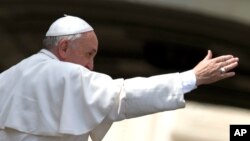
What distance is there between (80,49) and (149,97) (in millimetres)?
314

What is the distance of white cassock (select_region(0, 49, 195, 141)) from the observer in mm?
2387

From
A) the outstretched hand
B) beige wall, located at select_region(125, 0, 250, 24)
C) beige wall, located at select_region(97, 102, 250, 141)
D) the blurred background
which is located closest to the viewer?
the outstretched hand

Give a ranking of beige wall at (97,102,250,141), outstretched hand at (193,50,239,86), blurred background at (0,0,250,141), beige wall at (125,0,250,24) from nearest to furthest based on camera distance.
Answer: outstretched hand at (193,50,239,86), beige wall at (97,102,250,141), blurred background at (0,0,250,141), beige wall at (125,0,250,24)

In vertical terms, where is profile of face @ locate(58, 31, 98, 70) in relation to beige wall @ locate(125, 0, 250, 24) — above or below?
above

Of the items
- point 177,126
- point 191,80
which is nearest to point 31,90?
point 191,80

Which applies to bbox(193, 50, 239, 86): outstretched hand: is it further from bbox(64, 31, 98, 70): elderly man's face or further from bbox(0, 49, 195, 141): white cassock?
bbox(64, 31, 98, 70): elderly man's face

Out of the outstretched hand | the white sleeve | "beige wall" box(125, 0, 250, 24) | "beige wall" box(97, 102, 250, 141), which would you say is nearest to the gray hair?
the white sleeve

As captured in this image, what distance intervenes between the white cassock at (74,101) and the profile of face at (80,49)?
0.05 metres

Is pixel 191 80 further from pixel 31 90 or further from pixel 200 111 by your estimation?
pixel 200 111

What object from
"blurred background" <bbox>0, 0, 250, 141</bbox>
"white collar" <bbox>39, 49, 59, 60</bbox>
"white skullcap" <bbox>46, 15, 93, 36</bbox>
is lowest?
"blurred background" <bbox>0, 0, 250, 141</bbox>

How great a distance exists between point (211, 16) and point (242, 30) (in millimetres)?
504

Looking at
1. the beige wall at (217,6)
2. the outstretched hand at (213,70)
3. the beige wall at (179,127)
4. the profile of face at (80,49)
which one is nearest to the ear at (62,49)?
the profile of face at (80,49)

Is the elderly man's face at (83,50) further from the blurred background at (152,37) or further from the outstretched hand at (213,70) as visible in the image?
the blurred background at (152,37)

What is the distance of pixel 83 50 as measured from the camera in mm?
2463
